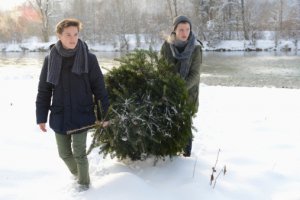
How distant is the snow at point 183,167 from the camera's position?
12.4 ft

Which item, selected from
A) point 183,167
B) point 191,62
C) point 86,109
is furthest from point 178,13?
point 86,109

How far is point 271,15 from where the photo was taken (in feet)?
161

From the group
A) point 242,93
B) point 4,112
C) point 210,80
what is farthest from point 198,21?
point 4,112

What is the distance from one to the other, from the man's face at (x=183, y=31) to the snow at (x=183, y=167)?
1452mm

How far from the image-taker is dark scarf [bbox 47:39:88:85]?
3.51m

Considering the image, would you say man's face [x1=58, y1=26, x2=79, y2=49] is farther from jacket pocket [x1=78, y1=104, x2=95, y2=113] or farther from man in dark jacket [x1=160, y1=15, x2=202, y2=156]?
man in dark jacket [x1=160, y1=15, x2=202, y2=156]

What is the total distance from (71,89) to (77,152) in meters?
0.65

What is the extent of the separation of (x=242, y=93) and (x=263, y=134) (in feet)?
15.6

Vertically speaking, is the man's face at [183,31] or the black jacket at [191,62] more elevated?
the man's face at [183,31]

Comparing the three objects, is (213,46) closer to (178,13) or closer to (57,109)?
(178,13)

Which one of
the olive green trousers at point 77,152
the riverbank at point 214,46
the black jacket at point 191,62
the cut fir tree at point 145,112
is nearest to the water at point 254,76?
the black jacket at point 191,62

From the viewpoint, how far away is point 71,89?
3.59m

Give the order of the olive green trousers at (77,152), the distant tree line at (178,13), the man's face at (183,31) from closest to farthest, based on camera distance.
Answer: the olive green trousers at (77,152) < the man's face at (183,31) < the distant tree line at (178,13)

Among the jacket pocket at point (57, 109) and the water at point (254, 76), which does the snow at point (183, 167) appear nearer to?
the jacket pocket at point (57, 109)
